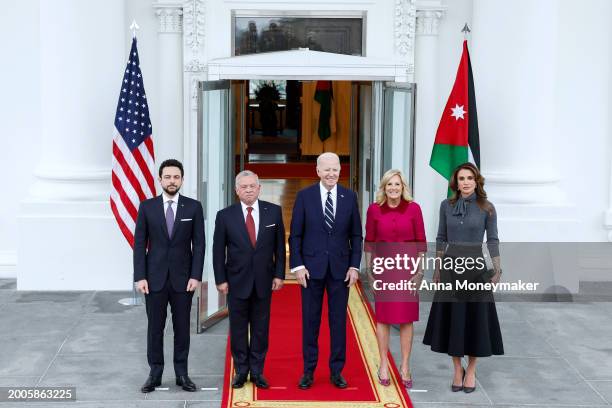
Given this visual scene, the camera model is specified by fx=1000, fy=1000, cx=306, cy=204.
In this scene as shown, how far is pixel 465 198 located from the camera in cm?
705

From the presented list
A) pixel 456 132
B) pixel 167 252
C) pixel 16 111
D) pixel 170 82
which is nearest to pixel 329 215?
pixel 167 252

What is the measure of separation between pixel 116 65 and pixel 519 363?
5.12 m

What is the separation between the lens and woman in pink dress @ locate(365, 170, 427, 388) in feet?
23.2

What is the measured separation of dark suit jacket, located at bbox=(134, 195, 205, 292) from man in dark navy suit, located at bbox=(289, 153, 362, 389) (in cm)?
74

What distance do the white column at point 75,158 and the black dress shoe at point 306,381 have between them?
11.8ft

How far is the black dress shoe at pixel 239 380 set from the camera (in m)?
7.16

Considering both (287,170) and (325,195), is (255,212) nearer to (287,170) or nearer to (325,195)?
(325,195)

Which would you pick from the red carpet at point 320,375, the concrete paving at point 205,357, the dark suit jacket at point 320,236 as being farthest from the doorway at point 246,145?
the dark suit jacket at point 320,236

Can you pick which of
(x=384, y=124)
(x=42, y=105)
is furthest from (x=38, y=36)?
(x=384, y=124)

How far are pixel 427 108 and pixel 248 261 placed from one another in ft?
15.1

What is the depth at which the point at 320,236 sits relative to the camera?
7.10 m

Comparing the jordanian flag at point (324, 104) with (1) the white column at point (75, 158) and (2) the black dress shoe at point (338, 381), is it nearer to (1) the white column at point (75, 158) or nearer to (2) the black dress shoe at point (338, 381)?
(1) the white column at point (75, 158)

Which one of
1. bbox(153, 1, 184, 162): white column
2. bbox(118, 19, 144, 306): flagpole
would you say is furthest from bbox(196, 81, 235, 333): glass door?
bbox(153, 1, 184, 162): white column

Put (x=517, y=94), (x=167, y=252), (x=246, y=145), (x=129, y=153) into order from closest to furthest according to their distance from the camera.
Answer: (x=167, y=252)
(x=129, y=153)
(x=517, y=94)
(x=246, y=145)
